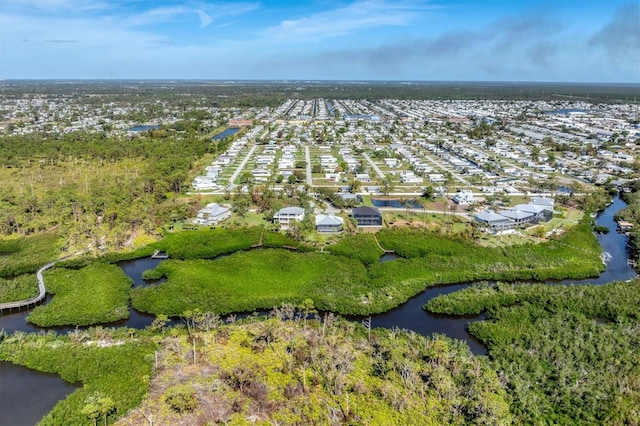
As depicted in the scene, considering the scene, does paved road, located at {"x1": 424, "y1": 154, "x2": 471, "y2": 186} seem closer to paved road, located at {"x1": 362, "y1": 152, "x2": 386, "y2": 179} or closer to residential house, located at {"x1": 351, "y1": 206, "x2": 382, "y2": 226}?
paved road, located at {"x1": 362, "y1": 152, "x2": 386, "y2": 179}

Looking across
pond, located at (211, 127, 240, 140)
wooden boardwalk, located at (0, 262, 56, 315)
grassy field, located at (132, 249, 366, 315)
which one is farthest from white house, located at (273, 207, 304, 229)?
pond, located at (211, 127, 240, 140)

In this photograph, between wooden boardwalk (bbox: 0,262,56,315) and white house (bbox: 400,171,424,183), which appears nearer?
wooden boardwalk (bbox: 0,262,56,315)

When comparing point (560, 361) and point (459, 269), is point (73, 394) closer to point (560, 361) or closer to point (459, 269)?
point (560, 361)

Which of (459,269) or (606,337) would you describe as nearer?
(606,337)

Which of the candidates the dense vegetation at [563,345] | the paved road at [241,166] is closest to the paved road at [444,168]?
the dense vegetation at [563,345]

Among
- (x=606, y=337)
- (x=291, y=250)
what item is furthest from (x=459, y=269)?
(x=291, y=250)

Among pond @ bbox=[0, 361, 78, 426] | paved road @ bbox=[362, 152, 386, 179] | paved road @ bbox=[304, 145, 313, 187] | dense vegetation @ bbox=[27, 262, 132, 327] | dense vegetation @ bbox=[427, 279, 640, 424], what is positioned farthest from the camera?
paved road @ bbox=[362, 152, 386, 179]

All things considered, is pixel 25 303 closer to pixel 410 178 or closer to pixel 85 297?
pixel 85 297

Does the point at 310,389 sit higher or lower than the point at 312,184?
lower
